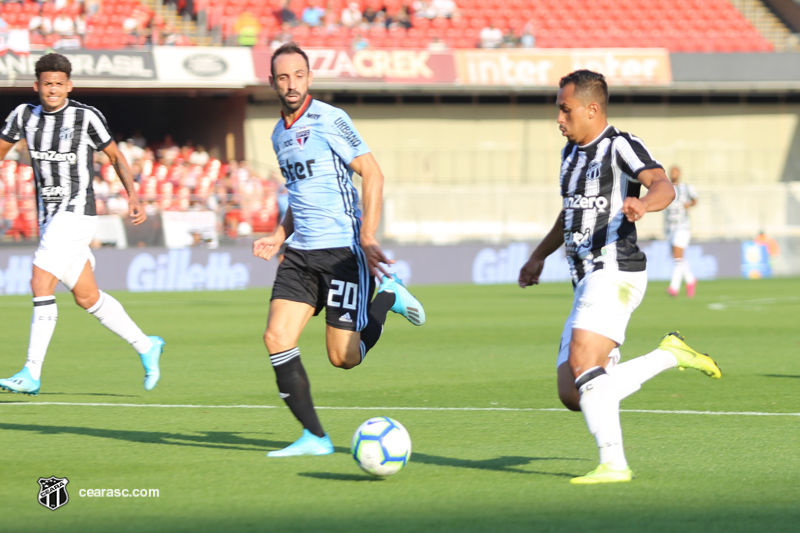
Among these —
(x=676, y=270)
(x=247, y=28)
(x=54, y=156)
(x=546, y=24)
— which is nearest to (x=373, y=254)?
(x=54, y=156)

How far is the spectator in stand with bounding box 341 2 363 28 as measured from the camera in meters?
33.1

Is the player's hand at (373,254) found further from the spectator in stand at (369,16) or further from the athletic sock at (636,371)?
the spectator in stand at (369,16)

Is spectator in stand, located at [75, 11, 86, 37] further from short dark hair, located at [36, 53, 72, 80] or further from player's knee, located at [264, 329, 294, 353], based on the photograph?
player's knee, located at [264, 329, 294, 353]

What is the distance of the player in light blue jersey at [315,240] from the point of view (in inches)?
242

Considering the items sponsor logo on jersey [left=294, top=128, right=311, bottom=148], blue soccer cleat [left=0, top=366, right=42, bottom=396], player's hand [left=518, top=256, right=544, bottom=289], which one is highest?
sponsor logo on jersey [left=294, top=128, right=311, bottom=148]

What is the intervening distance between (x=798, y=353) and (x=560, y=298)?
9.74 metres

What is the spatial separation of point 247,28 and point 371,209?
1018 inches

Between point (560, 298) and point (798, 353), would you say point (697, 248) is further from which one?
point (798, 353)

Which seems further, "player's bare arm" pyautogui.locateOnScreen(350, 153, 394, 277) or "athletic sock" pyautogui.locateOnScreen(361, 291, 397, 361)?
"athletic sock" pyautogui.locateOnScreen(361, 291, 397, 361)

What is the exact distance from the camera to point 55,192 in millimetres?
8383

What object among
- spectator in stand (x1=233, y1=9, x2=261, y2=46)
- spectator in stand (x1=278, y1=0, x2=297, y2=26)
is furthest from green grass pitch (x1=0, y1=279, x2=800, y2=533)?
spectator in stand (x1=278, y1=0, x2=297, y2=26)

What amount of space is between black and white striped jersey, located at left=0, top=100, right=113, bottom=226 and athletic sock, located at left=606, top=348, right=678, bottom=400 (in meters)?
4.38

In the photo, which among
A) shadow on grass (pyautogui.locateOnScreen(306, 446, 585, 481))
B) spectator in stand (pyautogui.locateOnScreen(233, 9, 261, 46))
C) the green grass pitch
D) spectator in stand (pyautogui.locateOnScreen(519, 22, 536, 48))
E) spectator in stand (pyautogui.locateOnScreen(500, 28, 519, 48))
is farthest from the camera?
spectator in stand (pyautogui.locateOnScreen(519, 22, 536, 48))

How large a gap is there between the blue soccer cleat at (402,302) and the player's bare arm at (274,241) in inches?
43.7
